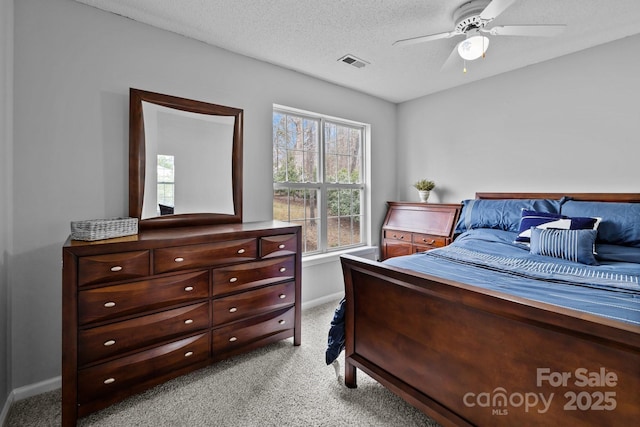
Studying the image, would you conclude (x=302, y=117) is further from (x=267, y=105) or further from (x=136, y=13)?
(x=136, y=13)

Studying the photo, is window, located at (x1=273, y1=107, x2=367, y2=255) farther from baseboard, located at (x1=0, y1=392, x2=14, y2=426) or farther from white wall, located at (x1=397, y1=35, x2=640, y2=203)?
baseboard, located at (x1=0, y1=392, x2=14, y2=426)

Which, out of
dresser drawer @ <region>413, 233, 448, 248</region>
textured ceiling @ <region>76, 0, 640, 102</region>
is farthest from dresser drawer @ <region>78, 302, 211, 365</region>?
dresser drawer @ <region>413, 233, 448, 248</region>

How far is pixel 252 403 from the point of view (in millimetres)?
1794

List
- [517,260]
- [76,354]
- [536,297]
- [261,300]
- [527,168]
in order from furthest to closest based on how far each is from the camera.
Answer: [527,168] < [261,300] < [517,260] < [76,354] < [536,297]

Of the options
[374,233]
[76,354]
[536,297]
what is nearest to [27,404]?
[76,354]

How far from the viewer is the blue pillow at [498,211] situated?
279 cm

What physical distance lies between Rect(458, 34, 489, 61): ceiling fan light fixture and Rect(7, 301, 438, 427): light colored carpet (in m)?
2.35

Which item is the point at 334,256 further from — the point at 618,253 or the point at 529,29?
the point at 529,29

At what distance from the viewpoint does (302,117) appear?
11.0 feet

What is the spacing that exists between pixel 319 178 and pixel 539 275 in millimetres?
2302

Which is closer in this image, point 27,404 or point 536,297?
point 536,297

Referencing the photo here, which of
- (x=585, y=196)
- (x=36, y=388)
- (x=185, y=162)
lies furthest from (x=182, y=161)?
(x=585, y=196)

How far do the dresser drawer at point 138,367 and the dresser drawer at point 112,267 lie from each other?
1.56 feet

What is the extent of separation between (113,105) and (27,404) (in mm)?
1928
